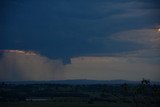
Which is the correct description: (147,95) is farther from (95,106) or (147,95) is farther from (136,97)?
(95,106)

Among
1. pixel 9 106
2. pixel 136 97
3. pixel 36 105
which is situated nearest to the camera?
pixel 9 106

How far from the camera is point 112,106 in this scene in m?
99.4

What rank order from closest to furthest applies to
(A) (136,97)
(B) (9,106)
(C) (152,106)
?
(C) (152,106) < (B) (9,106) < (A) (136,97)

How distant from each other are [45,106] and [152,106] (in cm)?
3066

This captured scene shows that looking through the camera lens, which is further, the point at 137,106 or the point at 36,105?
the point at 36,105

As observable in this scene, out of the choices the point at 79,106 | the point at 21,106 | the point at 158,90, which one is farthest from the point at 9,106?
the point at 158,90

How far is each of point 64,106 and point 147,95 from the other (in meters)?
34.3

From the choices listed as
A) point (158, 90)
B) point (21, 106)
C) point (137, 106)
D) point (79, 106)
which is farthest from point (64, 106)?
point (158, 90)

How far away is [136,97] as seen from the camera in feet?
387

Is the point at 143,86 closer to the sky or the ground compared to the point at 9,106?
closer to the sky

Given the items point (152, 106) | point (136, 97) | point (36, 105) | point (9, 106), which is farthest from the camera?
point (136, 97)

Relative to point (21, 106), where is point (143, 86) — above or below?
above

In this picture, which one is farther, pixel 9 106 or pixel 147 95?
pixel 147 95

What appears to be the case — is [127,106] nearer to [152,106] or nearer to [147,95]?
[152,106]
